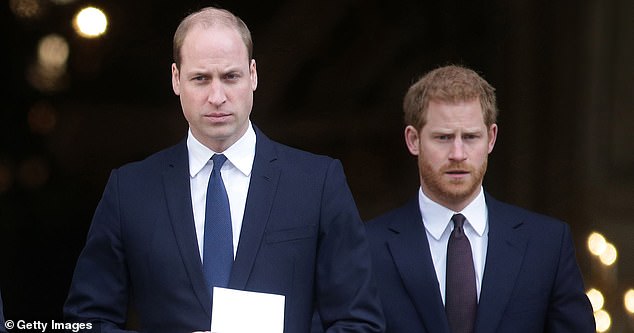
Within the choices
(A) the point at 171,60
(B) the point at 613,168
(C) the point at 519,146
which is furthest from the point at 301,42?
(B) the point at 613,168

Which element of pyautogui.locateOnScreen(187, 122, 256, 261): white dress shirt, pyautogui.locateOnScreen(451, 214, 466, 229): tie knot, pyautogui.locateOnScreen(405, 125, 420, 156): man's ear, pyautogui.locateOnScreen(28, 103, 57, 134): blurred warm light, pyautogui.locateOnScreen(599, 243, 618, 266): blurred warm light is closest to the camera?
pyautogui.locateOnScreen(187, 122, 256, 261): white dress shirt

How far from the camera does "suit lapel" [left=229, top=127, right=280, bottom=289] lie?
465cm

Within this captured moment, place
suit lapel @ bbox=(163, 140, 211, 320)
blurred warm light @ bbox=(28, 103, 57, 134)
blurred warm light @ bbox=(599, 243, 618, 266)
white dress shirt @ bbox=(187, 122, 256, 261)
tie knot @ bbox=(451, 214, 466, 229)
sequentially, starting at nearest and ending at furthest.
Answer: suit lapel @ bbox=(163, 140, 211, 320)
white dress shirt @ bbox=(187, 122, 256, 261)
tie knot @ bbox=(451, 214, 466, 229)
blurred warm light @ bbox=(28, 103, 57, 134)
blurred warm light @ bbox=(599, 243, 618, 266)

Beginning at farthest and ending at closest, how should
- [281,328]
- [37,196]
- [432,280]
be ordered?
[37,196] < [432,280] < [281,328]

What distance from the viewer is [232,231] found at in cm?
470

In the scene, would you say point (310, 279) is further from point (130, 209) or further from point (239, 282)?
point (130, 209)

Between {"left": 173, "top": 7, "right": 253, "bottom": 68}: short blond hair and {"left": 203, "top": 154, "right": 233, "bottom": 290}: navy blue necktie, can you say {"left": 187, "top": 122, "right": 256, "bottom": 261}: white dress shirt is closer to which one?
{"left": 203, "top": 154, "right": 233, "bottom": 290}: navy blue necktie

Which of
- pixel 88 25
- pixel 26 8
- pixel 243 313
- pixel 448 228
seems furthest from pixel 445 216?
pixel 26 8

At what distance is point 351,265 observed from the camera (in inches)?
183

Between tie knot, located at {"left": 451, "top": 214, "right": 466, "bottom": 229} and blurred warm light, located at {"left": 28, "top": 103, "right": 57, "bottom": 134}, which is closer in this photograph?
tie knot, located at {"left": 451, "top": 214, "right": 466, "bottom": 229}

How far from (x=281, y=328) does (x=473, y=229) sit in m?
1.02

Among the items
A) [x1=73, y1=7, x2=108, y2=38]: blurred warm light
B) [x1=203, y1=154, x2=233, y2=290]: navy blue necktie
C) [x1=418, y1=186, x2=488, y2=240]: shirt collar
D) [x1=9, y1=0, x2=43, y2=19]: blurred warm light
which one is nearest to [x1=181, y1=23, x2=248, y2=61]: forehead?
[x1=203, y1=154, x2=233, y2=290]: navy blue necktie

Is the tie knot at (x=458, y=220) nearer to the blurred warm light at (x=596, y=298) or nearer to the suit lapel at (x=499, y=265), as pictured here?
the suit lapel at (x=499, y=265)

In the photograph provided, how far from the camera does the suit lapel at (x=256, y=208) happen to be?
15.3ft
